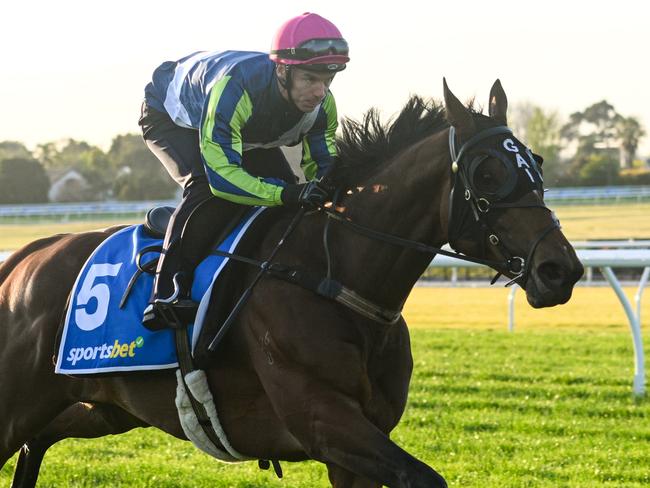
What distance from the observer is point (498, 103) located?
3449 millimetres

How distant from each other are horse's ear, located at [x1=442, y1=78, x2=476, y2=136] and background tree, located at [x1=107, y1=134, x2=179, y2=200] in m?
40.7

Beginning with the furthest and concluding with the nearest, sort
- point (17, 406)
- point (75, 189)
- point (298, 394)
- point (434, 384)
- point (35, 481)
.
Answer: point (75, 189)
point (434, 384)
point (35, 481)
point (17, 406)
point (298, 394)

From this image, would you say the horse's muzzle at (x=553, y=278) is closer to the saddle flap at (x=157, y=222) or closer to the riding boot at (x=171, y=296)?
the riding boot at (x=171, y=296)

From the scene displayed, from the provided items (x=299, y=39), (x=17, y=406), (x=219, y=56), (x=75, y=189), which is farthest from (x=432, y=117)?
(x=75, y=189)

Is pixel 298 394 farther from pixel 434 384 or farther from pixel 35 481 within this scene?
pixel 434 384

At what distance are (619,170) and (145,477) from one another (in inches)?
1827

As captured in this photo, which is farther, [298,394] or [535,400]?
[535,400]

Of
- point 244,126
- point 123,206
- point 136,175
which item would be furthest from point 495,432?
point 136,175

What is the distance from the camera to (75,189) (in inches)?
2361

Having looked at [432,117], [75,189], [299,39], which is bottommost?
[75,189]

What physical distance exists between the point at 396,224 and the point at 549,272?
1.95 ft

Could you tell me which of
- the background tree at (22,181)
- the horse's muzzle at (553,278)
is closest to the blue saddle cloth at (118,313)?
the horse's muzzle at (553,278)

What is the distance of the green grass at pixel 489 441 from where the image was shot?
5.04 metres

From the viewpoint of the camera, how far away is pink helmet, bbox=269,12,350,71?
3.47m
